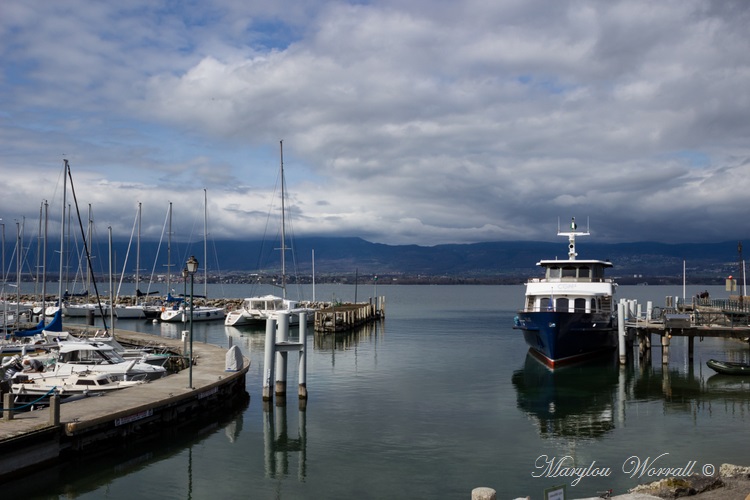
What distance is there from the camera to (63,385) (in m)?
24.9

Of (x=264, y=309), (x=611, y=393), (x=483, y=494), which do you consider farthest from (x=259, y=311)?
(x=483, y=494)

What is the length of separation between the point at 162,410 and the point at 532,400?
16026 mm

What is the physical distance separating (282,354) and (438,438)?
26.1 ft

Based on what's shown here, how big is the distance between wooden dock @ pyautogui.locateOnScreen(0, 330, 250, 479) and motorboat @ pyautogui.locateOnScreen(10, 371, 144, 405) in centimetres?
152

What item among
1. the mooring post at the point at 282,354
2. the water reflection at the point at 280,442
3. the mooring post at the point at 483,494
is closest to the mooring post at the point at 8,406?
the water reflection at the point at 280,442

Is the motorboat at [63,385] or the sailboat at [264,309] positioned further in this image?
the sailboat at [264,309]

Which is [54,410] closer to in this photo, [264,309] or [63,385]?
[63,385]

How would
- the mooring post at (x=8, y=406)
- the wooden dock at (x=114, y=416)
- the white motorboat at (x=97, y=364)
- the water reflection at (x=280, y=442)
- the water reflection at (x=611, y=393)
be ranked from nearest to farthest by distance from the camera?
the wooden dock at (x=114, y=416) < the mooring post at (x=8, y=406) < the water reflection at (x=280, y=442) < the water reflection at (x=611, y=393) < the white motorboat at (x=97, y=364)

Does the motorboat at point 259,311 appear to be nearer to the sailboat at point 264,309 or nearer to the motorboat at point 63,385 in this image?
the sailboat at point 264,309

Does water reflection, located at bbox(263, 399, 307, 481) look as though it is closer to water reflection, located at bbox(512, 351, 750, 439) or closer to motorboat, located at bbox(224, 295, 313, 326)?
water reflection, located at bbox(512, 351, 750, 439)

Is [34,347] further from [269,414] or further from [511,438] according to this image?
[511,438]

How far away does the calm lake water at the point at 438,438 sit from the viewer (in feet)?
56.3

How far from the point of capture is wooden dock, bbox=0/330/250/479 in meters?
16.8

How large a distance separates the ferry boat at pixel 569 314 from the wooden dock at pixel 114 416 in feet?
57.5
